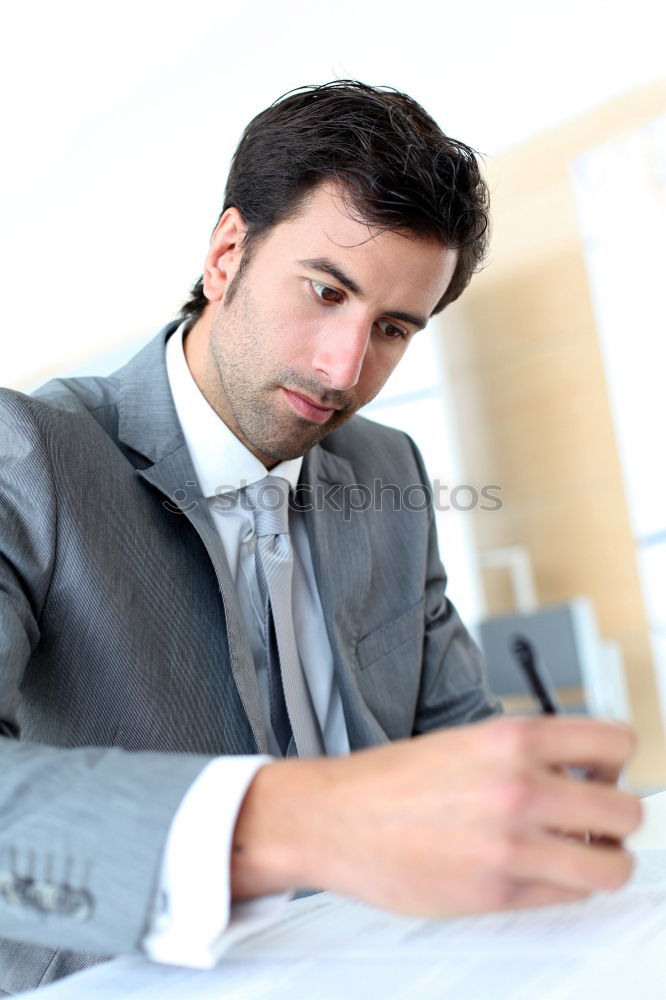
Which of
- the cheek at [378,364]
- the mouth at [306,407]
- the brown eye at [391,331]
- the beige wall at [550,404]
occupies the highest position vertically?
the brown eye at [391,331]

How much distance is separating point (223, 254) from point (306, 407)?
0.32 meters

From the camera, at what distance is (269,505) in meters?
1.33

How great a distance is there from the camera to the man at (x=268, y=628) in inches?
21.8

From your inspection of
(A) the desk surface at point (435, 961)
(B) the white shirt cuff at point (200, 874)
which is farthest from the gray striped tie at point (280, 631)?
(B) the white shirt cuff at point (200, 874)

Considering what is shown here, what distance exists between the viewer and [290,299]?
4.32 ft

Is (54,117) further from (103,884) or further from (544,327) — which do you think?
(103,884)

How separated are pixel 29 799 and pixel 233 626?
1.65 feet

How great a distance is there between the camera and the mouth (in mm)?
1336

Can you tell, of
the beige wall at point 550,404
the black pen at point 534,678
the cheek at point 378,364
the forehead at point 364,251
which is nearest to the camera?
the black pen at point 534,678

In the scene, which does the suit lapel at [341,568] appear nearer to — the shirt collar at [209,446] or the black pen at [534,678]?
the shirt collar at [209,446]

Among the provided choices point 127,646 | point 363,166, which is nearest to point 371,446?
point 363,166

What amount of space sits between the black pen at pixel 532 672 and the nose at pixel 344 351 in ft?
2.01

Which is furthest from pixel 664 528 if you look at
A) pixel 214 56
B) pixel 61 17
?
pixel 61 17

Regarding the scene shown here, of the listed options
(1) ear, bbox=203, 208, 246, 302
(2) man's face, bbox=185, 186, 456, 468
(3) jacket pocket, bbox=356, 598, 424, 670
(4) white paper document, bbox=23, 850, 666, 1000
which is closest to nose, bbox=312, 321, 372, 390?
(2) man's face, bbox=185, 186, 456, 468
